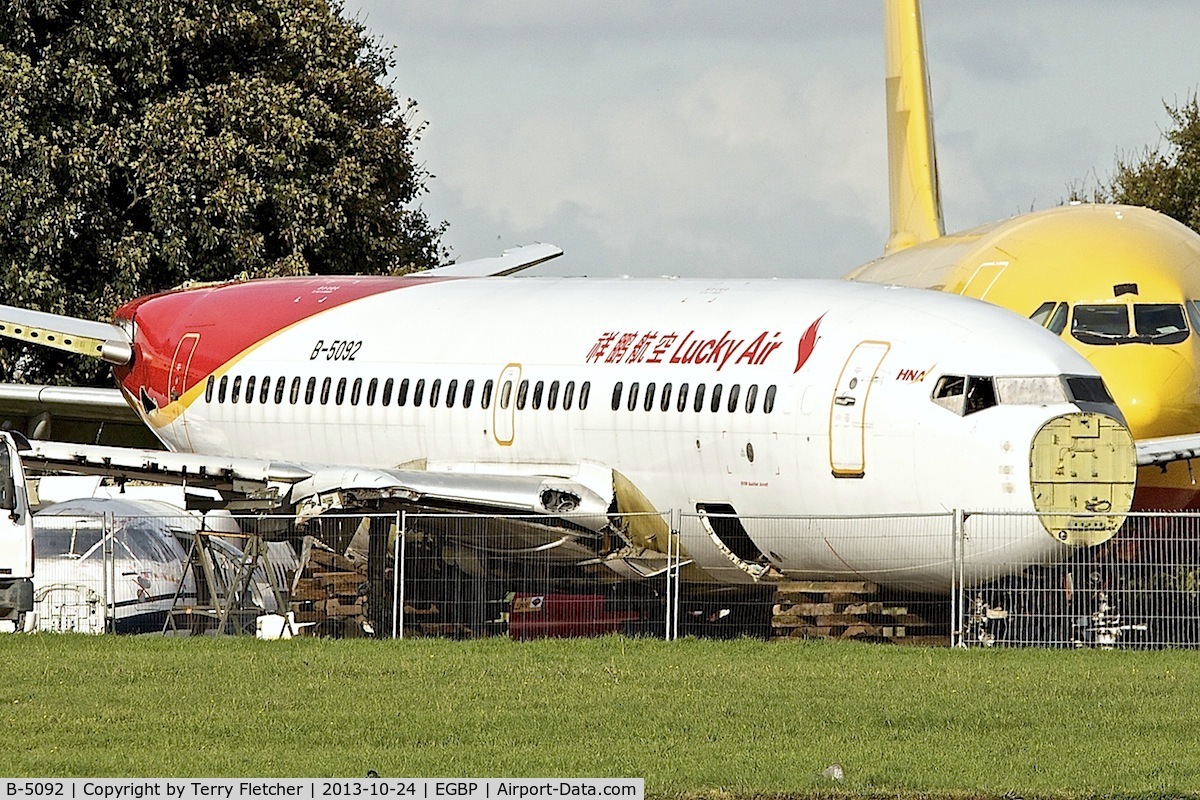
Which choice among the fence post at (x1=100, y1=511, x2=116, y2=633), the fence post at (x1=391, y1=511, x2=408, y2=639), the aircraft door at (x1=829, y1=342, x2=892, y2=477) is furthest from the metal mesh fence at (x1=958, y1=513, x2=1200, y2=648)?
the fence post at (x1=100, y1=511, x2=116, y2=633)

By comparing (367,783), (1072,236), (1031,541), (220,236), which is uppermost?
(220,236)

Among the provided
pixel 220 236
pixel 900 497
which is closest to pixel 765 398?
pixel 900 497

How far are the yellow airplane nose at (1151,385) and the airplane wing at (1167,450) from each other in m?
0.33

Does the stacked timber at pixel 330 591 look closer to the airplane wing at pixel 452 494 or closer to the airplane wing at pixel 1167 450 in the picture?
the airplane wing at pixel 452 494

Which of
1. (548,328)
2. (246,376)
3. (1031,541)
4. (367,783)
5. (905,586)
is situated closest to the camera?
(367,783)

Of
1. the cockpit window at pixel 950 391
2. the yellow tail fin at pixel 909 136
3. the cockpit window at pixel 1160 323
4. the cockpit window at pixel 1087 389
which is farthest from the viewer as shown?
the yellow tail fin at pixel 909 136

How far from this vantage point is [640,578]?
26188mm

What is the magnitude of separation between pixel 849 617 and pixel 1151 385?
3.96 meters

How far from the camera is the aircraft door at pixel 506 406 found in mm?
27734

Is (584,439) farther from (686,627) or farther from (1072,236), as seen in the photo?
(1072,236)

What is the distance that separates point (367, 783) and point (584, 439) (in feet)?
48.3

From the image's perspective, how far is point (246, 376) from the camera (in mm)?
31844

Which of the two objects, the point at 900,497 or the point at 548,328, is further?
the point at 548,328

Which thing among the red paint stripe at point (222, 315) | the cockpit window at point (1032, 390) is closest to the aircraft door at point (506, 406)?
the red paint stripe at point (222, 315)
